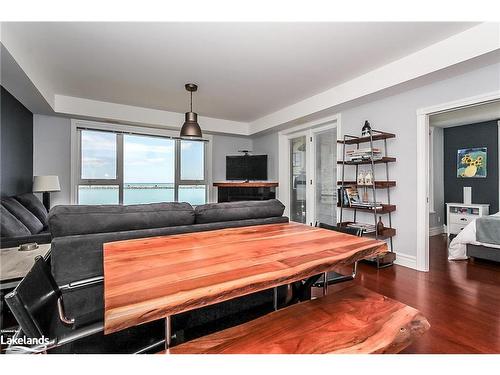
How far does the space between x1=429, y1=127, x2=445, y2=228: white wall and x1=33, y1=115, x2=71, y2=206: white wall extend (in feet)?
22.5

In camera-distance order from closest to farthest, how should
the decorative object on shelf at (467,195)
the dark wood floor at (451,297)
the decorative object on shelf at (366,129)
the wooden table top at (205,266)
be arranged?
1. the wooden table top at (205,266)
2. the dark wood floor at (451,297)
3. the decorative object on shelf at (366,129)
4. the decorative object on shelf at (467,195)

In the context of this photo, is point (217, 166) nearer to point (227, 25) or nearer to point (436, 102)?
point (227, 25)

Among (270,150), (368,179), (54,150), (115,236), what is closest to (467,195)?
(368,179)

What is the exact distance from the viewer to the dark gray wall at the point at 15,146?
2.79 metres

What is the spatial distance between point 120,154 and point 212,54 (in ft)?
9.90

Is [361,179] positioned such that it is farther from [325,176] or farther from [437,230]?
[437,230]

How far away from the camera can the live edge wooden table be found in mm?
727

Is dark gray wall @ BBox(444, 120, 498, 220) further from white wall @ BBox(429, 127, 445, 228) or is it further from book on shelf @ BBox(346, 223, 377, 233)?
book on shelf @ BBox(346, 223, 377, 233)

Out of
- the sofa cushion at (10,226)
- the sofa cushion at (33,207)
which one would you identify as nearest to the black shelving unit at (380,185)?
the sofa cushion at (10,226)

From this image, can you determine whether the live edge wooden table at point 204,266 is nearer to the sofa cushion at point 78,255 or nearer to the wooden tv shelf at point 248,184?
the sofa cushion at point 78,255

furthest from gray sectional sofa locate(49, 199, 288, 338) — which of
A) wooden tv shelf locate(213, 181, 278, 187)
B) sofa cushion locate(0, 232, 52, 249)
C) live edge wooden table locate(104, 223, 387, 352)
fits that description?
wooden tv shelf locate(213, 181, 278, 187)

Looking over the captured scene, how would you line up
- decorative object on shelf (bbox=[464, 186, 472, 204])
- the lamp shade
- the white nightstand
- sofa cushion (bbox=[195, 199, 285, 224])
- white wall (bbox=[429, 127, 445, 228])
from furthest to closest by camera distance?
1. white wall (bbox=[429, 127, 445, 228])
2. decorative object on shelf (bbox=[464, 186, 472, 204])
3. the white nightstand
4. the lamp shade
5. sofa cushion (bbox=[195, 199, 285, 224])

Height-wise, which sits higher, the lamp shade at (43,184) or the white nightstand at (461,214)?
the lamp shade at (43,184)

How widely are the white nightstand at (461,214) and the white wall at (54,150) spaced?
7.04 meters
